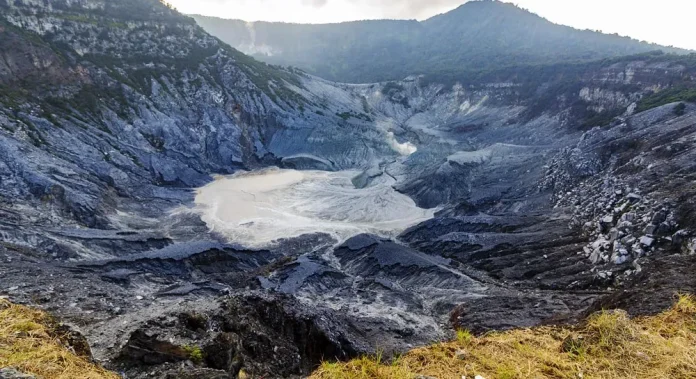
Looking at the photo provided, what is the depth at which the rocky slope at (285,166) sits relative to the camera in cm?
1320

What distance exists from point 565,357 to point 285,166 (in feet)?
189

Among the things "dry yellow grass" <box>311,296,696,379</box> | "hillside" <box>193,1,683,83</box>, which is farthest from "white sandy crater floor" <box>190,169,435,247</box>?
"hillside" <box>193,1,683,83</box>

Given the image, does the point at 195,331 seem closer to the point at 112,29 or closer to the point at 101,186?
the point at 101,186

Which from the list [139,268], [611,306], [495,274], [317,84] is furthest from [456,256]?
[317,84]

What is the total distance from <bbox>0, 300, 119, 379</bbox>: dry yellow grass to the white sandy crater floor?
27.5 m

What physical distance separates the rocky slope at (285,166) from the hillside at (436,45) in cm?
5870

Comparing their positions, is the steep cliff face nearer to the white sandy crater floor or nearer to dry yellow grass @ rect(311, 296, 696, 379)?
the white sandy crater floor

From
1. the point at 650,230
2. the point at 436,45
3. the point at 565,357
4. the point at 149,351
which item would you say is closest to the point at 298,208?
the point at 650,230

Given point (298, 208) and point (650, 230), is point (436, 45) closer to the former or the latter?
point (298, 208)

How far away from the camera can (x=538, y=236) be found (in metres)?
27.4

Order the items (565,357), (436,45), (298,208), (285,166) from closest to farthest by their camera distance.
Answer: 1. (565,357)
2. (298,208)
3. (285,166)
4. (436,45)

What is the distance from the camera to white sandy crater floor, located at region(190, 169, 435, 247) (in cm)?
3675

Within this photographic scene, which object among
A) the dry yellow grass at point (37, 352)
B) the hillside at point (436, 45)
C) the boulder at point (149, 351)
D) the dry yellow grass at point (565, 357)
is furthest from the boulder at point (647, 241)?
the hillside at point (436, 45)

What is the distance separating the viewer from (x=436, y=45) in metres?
166
